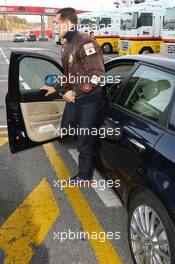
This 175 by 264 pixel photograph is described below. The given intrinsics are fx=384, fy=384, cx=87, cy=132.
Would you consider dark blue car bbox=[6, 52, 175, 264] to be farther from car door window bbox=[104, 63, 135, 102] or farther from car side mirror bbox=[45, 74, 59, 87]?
car side mirror bbox=[45, 74, 59, 87]

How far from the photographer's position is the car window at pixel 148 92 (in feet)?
9.09

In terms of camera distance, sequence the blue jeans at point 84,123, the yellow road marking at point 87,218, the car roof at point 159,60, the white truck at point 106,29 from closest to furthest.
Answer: the car roof at point 159,60, the yellow road marking at point 87,218, the blue jeans at point 84,123, the white truck at point 106,29

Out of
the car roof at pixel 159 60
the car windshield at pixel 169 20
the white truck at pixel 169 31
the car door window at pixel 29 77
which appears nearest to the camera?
the car roof at pixel 159 60

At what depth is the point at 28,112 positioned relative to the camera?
4.21 m

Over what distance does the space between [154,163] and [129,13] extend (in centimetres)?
2087

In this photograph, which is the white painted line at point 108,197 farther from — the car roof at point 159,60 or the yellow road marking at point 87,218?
the car roof at point 159,60

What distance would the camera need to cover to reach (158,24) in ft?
70.3

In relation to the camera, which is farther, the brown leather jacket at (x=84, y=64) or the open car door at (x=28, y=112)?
the open car door at (x=28, y=112)

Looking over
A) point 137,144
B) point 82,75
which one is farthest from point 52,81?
point 137,144

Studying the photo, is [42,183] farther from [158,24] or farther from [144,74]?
[158,24]

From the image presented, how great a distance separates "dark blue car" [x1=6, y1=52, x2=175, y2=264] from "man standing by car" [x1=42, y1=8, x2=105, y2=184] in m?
0.14

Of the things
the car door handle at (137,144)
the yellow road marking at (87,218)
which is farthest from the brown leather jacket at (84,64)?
the yellow road marking at (87,218)

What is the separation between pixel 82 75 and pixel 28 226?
4.86ft

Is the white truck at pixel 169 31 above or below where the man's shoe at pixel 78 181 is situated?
above
